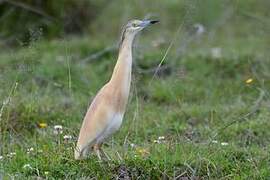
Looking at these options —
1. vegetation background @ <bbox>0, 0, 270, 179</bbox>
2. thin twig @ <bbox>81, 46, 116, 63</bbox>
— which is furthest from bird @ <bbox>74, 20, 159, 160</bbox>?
thin twig @ <bbox>81, 46, 116, 63</bbox>

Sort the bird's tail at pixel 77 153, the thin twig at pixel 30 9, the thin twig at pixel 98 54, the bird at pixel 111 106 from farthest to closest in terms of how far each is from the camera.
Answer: the thin twig at pixel 30 9 < the thin twig at pixel 98 54 < the bird's tail at pixel 77 153 < the bird at pixel 111 106

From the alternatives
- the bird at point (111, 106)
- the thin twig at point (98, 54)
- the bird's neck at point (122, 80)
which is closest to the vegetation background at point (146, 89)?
the thin twig at point (98, 54)

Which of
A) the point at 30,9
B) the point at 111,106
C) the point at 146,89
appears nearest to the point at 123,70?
the point at 111,106

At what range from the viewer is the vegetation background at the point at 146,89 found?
5.01 m

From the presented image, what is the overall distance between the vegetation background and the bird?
188 millimetres

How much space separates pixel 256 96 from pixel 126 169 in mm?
2936

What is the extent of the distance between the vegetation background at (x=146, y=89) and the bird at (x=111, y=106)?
0.62ft

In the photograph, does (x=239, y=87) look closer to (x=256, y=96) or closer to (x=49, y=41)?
(x=256, y=96)

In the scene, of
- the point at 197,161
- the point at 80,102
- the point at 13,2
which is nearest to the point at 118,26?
the point at 13,2

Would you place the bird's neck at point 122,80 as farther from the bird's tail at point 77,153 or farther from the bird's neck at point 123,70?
the bird's tail at point 77,153

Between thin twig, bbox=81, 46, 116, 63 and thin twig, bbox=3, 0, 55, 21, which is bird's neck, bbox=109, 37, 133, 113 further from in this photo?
thin twig, bbox=3, 0, 55, 21

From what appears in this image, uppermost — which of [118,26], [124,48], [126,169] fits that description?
[124,48]

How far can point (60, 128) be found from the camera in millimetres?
5582

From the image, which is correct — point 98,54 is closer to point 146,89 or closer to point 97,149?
point 146,89
